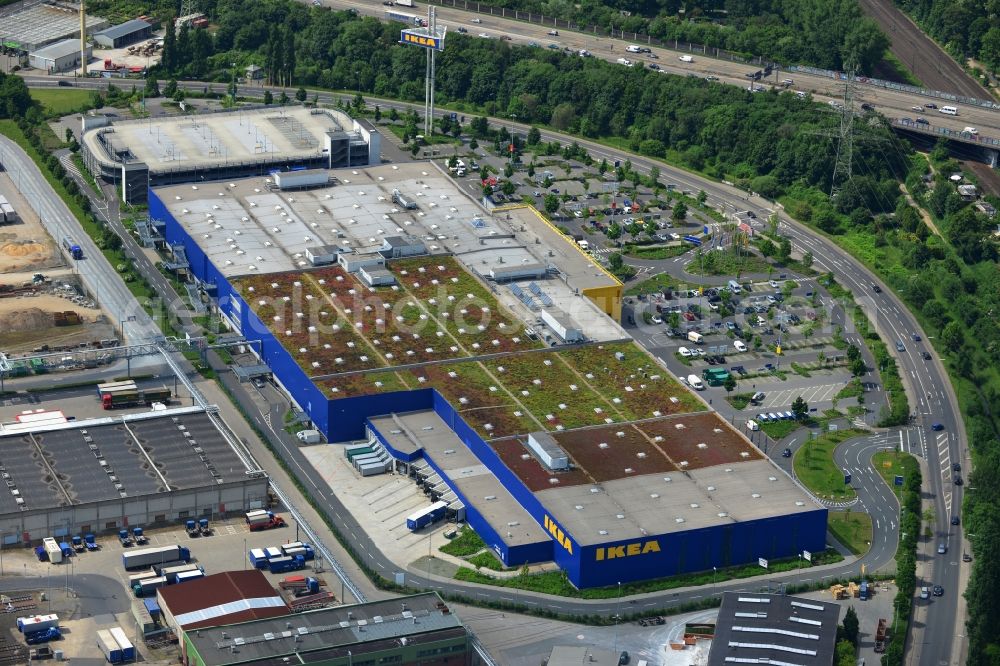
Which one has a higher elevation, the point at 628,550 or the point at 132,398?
the point at 628,550

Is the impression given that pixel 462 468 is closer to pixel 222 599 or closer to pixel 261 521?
pixel 261 521

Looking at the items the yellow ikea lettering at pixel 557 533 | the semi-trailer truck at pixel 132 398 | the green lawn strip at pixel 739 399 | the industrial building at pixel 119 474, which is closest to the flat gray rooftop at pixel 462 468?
the yellow ikea lettering at pixel 557 533

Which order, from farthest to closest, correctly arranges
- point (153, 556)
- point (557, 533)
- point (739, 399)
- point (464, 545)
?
point (739, 399), point (464, 545), point (557, 533), point (153, 556)

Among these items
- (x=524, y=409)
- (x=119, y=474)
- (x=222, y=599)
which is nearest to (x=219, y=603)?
(x=222, y=599)

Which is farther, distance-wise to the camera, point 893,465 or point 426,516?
point 893,465

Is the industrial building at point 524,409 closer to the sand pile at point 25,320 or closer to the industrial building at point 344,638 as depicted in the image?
the industrial building at point 344,638

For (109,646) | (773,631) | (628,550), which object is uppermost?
(628,550)

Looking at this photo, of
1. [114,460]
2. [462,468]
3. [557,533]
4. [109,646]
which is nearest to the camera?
[109,646]
